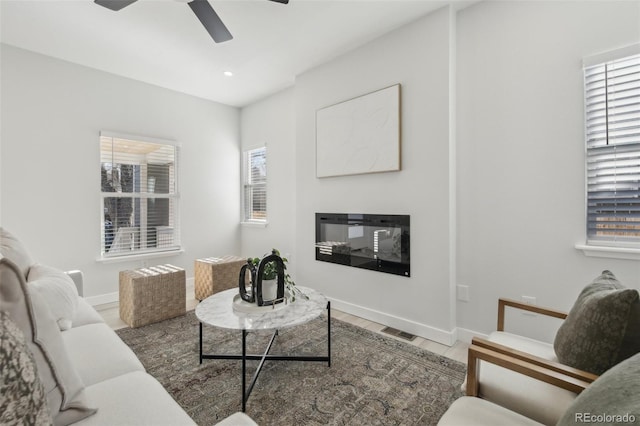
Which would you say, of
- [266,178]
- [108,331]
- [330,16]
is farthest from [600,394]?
[266,178]

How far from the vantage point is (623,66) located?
1.95 meters

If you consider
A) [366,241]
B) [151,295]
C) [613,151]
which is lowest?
[151,295]

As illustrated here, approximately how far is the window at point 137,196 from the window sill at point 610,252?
14.7 feet

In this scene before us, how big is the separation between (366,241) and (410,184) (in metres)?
0.75

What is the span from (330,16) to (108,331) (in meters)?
2.89

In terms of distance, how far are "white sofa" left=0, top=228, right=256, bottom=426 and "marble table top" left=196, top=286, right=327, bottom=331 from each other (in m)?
0.48

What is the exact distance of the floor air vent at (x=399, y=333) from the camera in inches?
105

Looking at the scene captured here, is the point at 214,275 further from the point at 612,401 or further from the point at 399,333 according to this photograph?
the point at 612,401

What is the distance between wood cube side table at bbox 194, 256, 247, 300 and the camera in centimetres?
360

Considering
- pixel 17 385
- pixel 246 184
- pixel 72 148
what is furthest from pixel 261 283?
pixel 246 184

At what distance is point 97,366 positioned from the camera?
1.34 meters

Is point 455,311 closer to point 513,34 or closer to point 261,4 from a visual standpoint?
point 513,34

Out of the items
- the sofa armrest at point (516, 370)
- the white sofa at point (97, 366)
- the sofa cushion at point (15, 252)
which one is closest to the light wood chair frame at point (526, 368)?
the sofa armrest at point (516, 370)

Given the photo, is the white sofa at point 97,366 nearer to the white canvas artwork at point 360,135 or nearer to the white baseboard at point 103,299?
the white baseboard at point 103,299
